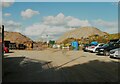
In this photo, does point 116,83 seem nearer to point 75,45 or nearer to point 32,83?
point 32,83

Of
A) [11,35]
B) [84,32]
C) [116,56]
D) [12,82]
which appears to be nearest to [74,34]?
[84,32]

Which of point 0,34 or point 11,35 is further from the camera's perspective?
point 11,35

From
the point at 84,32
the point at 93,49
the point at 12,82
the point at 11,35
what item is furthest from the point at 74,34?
the point at 12,82

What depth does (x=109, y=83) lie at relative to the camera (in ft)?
32.2

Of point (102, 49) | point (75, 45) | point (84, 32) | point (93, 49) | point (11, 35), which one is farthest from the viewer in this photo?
point (84, 32)

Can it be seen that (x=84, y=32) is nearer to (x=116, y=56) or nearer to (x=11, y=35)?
(x=11, y=35)

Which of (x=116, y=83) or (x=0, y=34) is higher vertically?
(x=0, y=34)

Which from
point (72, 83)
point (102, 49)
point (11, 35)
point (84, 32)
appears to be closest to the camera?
point (72, 83)

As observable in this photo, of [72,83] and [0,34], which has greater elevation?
[0,34]

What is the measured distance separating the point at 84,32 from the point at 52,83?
14131 cm

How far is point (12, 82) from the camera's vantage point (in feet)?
34.2

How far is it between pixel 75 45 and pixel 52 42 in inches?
970

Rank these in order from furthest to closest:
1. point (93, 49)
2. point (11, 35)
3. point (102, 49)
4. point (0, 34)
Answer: point (11, 35)
point (93, 49)
point (102, 49)
point (0, 34)

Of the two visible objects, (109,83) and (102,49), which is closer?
(109,83)
